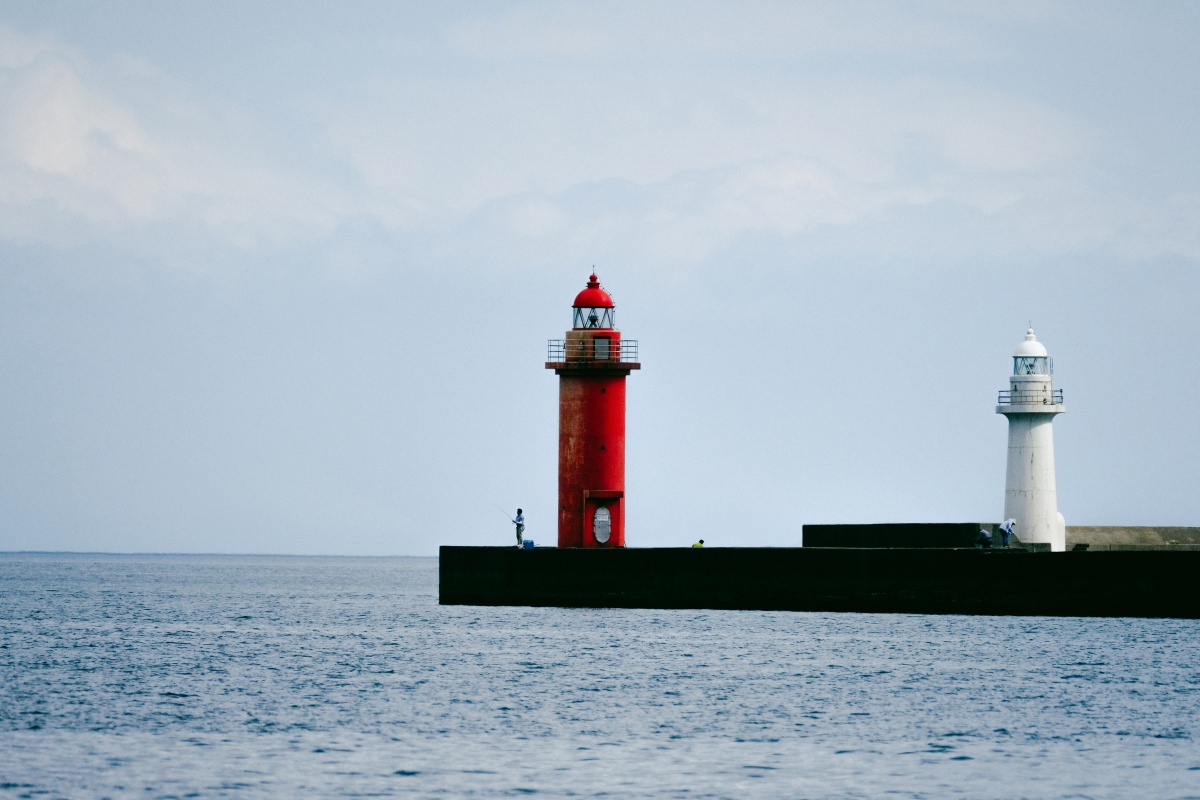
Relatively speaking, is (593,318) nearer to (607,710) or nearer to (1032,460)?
(1032,460)

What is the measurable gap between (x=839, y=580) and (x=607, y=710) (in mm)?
12996

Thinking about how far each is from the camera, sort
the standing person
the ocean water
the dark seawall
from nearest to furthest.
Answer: the ocean water → the dark seawall → the standing person

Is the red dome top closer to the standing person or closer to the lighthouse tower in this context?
the lighthouse tower

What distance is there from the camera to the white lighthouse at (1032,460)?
4069cm

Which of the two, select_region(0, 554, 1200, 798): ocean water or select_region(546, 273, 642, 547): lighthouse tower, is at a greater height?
select_region(546, 273, 642, 547): lighthouse tower

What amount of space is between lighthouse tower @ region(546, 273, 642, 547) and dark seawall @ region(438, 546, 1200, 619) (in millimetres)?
1056

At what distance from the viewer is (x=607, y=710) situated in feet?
86.2

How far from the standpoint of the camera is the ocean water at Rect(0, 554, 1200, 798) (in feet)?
67.2

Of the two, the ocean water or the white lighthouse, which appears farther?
the white lighthouse

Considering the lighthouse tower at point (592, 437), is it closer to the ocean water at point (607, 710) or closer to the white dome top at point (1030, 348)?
the ocean water at point (607, 710)

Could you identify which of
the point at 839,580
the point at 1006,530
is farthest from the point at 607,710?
the point at 1006,530

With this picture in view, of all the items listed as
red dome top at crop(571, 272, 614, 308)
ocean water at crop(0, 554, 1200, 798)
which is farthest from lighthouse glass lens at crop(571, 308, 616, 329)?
ocean water at crop(0, 554, 1200, 798)

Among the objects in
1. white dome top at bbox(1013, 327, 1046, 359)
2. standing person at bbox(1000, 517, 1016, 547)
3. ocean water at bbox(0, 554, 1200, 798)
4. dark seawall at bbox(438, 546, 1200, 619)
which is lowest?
ocean water at bbox(0, 554, 1200, 798)

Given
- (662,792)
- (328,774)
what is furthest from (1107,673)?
(328,774)
